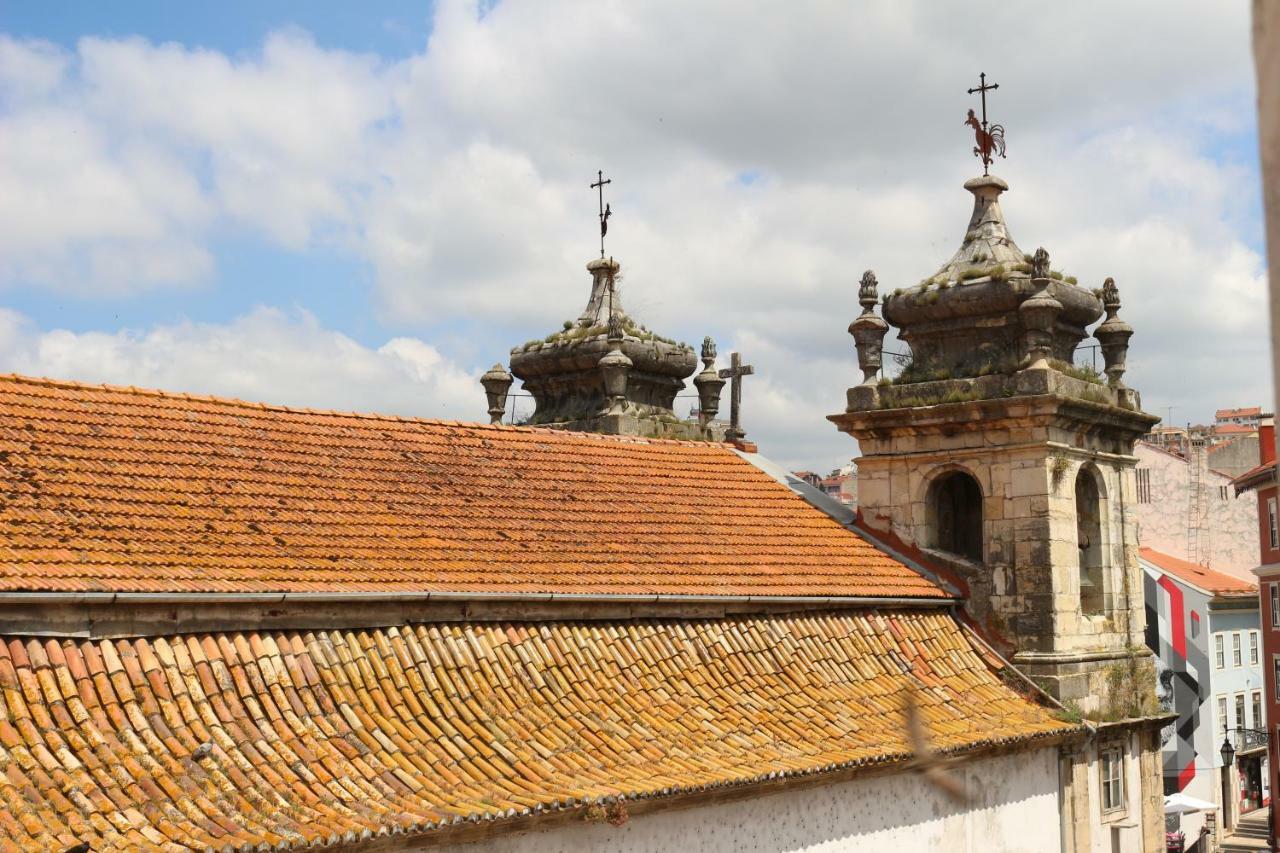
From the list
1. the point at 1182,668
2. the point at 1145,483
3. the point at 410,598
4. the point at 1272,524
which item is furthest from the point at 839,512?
the point at 1145,483

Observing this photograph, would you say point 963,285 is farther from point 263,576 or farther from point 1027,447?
point 263,576

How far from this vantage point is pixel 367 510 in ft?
39.7

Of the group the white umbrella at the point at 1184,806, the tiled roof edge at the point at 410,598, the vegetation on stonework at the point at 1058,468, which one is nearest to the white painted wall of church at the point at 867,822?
the tiled roof edge at the point at 410,598

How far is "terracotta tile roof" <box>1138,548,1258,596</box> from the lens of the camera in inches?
1507

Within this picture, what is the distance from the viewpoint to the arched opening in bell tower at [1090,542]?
56.1 ft

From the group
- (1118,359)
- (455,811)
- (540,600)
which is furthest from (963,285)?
(455,811)

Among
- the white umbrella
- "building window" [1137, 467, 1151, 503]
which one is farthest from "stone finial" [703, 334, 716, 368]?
→ "building window" [1137, 467, 1151, 503]

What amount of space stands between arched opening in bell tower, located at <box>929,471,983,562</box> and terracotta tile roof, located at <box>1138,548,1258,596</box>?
22120mm

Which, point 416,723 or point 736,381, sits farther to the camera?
point 736,381

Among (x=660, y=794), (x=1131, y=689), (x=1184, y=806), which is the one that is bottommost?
(x=1184, y=806)

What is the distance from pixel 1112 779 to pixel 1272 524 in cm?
2097

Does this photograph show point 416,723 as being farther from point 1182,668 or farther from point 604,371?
point 1182,668

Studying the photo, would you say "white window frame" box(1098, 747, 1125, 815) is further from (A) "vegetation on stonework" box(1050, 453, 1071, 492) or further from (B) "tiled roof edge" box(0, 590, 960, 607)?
(A) "vegetation on stonework" box(1050, 453, 1071, 492)

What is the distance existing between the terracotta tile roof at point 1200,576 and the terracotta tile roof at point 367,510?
24.6 metres
